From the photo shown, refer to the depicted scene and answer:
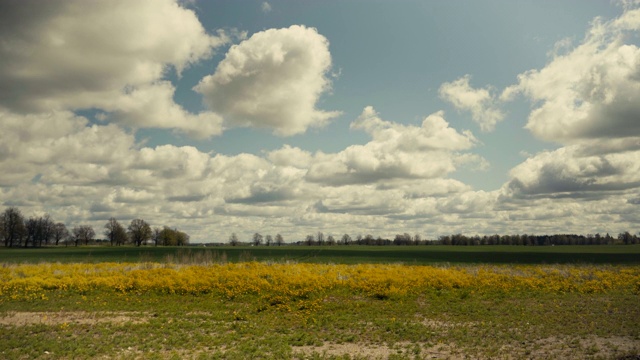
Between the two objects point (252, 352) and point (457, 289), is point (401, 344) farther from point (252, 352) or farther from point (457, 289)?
point (457, 289)

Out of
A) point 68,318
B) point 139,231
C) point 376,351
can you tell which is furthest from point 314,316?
point 139,231

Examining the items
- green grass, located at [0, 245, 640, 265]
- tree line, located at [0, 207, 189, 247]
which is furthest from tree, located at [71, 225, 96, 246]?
green grass, located at [0, 245, 640, 265]

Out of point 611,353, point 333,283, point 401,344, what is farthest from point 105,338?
point 611,353

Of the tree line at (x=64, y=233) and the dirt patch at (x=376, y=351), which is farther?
the tree line at (x=64, y=233)

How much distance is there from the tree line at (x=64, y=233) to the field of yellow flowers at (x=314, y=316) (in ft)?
411

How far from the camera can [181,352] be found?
15.3 meters

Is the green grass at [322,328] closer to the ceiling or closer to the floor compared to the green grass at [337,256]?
closer to the ceiling

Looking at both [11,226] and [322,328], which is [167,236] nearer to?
[11,226]

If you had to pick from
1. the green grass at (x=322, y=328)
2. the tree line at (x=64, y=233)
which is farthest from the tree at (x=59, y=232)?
the green grass at (x=322, y=328)

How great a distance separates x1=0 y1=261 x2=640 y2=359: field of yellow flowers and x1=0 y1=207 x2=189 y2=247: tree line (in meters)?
125

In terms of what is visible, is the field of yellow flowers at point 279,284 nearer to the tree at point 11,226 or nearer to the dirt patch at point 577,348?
the dirt patch at point 577,348

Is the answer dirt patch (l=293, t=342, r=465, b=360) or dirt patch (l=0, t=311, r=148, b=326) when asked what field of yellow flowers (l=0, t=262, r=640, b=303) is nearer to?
dirt patch (l=0, t=311, r=148, b=326)

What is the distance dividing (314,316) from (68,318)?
1293 centimetres

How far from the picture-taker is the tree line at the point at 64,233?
135 meters
